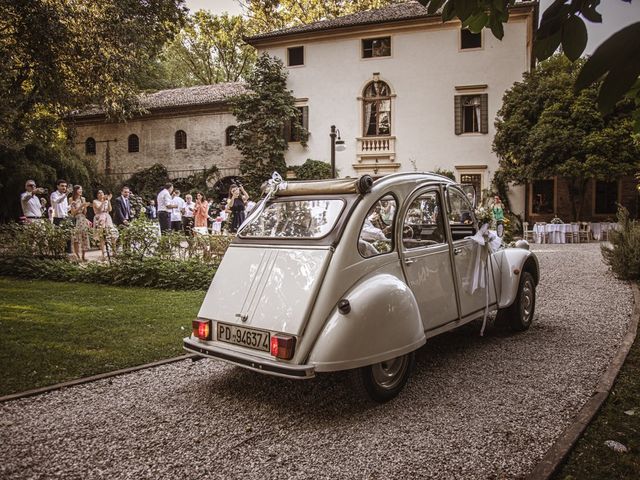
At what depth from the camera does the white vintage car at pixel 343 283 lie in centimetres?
379

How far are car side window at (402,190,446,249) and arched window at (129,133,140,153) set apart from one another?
97.2 feet

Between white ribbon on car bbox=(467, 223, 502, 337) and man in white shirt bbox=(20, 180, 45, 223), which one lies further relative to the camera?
man in white shirt bbox=(20, 180, 45, 223)

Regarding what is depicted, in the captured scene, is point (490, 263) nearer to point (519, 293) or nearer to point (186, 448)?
point (519, 293)

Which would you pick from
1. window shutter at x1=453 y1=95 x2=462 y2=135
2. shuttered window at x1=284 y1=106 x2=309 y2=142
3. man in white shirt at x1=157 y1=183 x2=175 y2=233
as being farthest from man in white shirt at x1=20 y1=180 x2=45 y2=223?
window shutter at x1=453 y1=95 x2=462 y2=135

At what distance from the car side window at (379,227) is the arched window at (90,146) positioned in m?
32.5

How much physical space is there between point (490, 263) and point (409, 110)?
66.6ft

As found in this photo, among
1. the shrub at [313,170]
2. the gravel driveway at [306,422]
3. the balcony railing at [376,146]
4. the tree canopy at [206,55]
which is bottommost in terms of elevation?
the gravel driveway at [306,422]

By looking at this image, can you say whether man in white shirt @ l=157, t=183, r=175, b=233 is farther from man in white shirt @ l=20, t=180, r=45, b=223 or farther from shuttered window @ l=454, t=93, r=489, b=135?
shuttered window @ l=454, t=93, r=489, b=135

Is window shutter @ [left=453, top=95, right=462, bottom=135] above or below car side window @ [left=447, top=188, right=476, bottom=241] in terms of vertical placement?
above

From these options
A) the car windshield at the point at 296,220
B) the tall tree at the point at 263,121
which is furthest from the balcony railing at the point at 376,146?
the car windshield at the point at 296,220

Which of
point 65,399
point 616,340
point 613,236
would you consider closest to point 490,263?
point 616,340

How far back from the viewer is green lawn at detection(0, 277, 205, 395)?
16.6ft

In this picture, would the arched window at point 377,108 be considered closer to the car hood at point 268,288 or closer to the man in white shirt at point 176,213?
the man in white shirt at point 176,213

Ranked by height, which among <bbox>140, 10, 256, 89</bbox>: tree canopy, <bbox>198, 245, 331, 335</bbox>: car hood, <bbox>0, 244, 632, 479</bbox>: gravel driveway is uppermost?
<bbox>140, 10, 256, 89</bbox>: tree canopy
